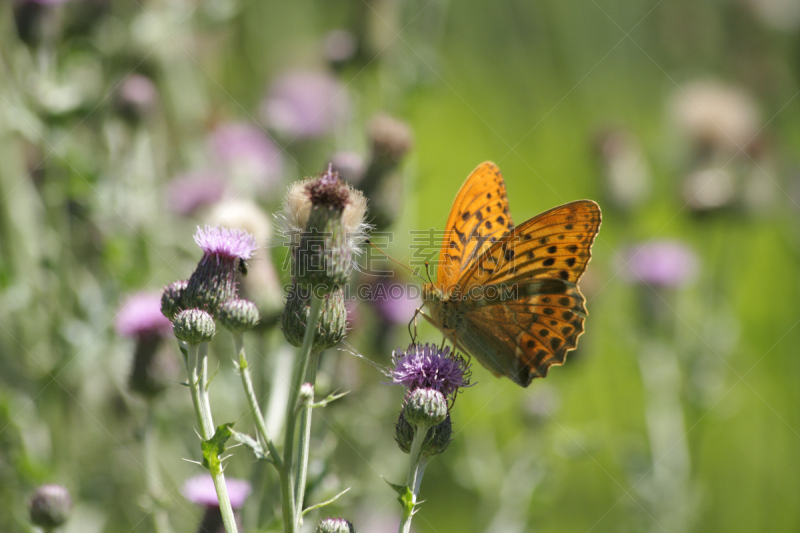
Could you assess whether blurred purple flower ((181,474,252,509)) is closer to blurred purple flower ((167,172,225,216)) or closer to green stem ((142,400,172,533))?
green stem ((142,400,172,533))

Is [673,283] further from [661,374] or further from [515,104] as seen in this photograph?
[515,104]

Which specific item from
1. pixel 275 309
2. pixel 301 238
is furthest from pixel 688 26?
pixel 301 238

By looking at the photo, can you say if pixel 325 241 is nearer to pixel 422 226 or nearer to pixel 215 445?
pixel 215 445

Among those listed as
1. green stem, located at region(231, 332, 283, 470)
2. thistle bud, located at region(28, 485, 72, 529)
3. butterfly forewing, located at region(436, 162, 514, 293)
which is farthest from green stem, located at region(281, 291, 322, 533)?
butterfly forewing, located at region(436, 162, 514, 293)

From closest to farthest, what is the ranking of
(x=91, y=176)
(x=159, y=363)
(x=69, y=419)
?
(x=159, y=363)
(x=91, y=176)
(x=69, y=419)

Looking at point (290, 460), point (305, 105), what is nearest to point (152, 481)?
point (290, 460)
